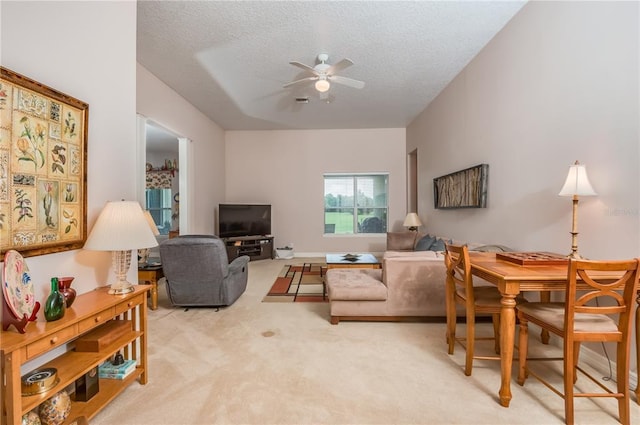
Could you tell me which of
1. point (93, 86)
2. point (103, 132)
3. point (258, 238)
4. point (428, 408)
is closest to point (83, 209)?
point (103, 132)

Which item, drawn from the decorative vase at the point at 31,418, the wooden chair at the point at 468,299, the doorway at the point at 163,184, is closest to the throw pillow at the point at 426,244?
the wooden chair at the point at 468,299

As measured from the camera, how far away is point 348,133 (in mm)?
7457

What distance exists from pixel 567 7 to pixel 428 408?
3.19 metres

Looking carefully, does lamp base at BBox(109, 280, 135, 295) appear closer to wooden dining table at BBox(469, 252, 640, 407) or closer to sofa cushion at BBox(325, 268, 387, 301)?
sofa cushion at BBox(325, 268, 387, 301)

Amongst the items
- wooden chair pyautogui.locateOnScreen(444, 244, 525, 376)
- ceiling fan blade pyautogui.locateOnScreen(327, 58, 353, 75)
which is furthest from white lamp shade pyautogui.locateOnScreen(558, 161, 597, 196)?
ceiling fan blade pyautogui.locateOnScreen(327, 58, 353, 75)

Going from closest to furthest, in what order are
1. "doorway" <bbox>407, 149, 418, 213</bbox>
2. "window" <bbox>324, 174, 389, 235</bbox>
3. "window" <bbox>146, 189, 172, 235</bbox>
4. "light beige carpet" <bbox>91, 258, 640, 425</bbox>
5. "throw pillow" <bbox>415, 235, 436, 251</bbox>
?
"light beige carpet" <bbox>91, 258, 640, 425</bbox>, "throw pillow" <bbox>415, 235, 436, 251</bbox>, "doorway" <bbox>407, 149, 418, 213</bbox>, "window" <bbox>324, 174, 389, 235</bbox>, "window" <bbox>146, 189, 172, 235</bbox>

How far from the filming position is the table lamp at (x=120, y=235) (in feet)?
5.76

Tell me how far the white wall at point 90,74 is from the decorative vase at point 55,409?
0.50m

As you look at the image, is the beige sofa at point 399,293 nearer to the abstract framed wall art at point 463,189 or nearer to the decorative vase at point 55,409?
the abstract framed wall art at point 463,189

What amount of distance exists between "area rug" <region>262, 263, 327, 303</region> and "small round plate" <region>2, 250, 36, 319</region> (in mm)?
2692

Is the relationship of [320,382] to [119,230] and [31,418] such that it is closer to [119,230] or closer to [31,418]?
[31,418]

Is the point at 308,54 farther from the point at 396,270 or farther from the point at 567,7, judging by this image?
the point at 396,270

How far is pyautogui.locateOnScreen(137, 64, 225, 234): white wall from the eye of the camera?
4.17 m

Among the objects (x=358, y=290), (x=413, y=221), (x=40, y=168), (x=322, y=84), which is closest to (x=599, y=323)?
(x=358, y=290)
